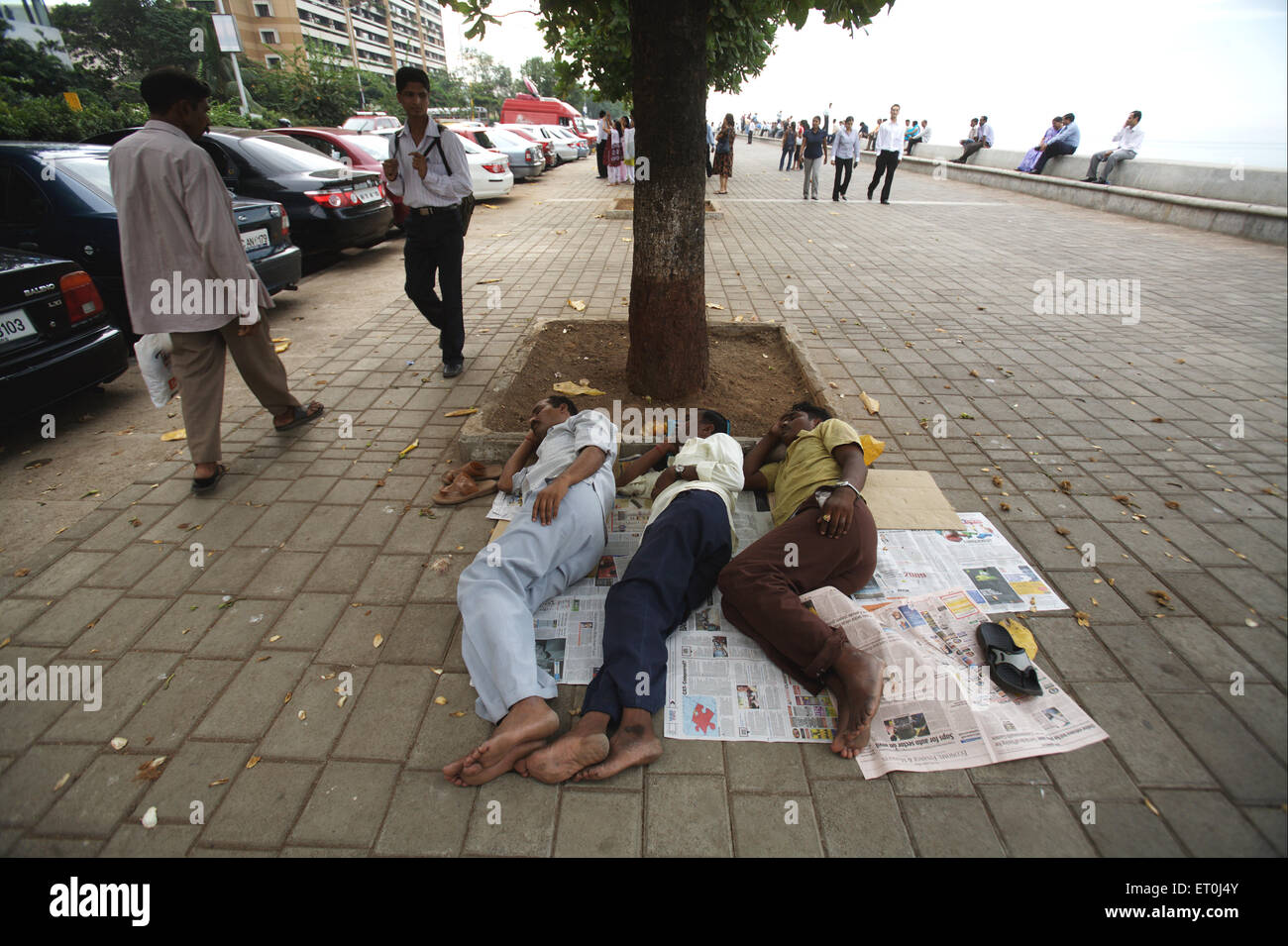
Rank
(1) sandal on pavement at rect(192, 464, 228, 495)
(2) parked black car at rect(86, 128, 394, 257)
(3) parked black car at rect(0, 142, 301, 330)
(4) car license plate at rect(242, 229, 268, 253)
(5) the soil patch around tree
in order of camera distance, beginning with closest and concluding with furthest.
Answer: (1) sandal on pavement at rect(192, 464, 228, 495) < (5) the soil patch around tree < (3) parked black car at rect(0, 142, 301, 330) < (4) car license plate at rect(242, 229, 268, 253) < (2) parked black car at rect(86, 128, 394, 257)

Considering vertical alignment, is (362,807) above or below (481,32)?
below

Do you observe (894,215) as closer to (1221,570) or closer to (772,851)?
(1221,570)

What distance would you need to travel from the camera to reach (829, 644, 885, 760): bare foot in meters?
2.06

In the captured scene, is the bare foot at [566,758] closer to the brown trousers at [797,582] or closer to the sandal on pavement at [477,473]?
the brown trousers at [797,582]

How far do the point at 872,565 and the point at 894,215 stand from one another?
12.2 metres

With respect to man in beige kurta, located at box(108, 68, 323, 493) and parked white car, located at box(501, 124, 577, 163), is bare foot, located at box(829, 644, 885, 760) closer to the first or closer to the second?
man in beige kurta, located at box(108, 68, 323, 493)

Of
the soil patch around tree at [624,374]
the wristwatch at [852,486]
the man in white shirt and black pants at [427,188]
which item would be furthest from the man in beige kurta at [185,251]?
the wristwatch at [852,486]

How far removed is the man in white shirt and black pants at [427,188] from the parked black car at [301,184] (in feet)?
9.44

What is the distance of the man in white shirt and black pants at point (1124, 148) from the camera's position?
13617 mm

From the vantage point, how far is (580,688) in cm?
236

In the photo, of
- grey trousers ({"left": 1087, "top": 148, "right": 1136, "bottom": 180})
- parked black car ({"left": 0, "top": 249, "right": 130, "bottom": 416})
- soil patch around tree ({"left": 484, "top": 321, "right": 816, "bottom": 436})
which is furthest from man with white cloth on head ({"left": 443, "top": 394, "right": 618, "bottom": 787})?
grey trousers ({"left": 1087, "top": 148, "right": 1136, "bottom": 180})

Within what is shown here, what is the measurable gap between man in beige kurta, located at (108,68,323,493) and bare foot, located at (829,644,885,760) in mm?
3707

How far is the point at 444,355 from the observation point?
5094 millimetres
